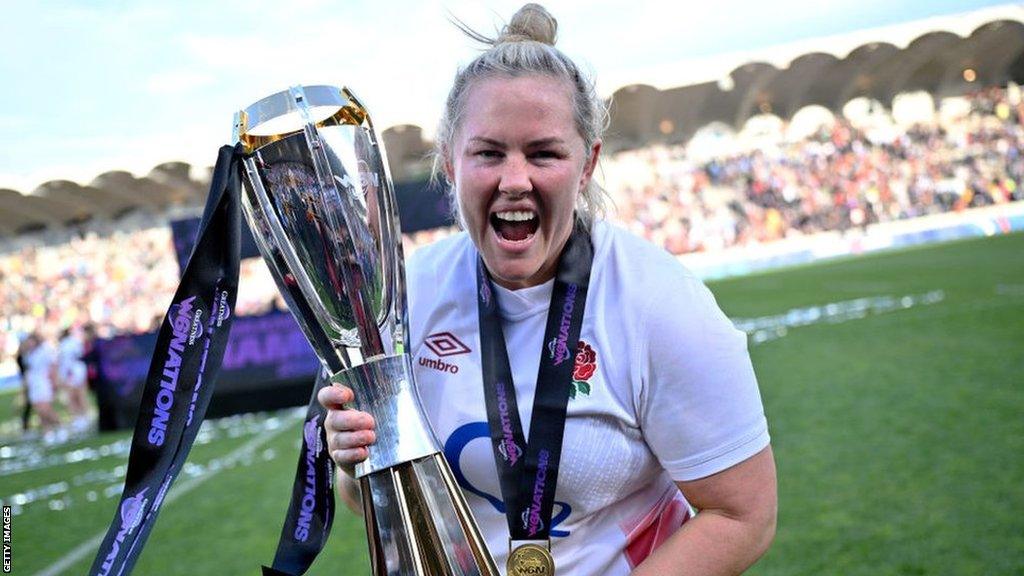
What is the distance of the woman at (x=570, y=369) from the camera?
1.50 meters

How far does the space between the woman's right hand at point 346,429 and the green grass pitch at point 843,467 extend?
3539 millimetres

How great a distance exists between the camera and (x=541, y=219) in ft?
5.00

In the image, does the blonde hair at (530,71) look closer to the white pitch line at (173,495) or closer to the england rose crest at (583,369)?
the england rose crest at (583,369)

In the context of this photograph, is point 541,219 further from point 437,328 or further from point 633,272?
point 437,328

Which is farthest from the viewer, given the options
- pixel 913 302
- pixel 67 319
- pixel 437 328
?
pixel 67 319

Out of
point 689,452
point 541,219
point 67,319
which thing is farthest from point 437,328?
point 67,319

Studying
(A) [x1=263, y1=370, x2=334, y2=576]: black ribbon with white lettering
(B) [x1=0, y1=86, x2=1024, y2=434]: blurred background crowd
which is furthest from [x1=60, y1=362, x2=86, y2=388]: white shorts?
(A) [x1=263, y1=370, x2=334, y2=576]: black ribbon with white lettering

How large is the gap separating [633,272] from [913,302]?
12.6 m

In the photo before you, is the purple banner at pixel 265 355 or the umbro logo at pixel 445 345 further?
the purple banner at pixel 265 355

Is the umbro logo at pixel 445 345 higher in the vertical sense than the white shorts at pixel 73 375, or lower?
higher

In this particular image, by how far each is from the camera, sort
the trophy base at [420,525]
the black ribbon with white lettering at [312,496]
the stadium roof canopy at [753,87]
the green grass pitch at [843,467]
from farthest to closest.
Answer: the stadium roof canopy at [753,87]
the green grass pitch at [843,467]
the black ribbon with white lettering at [312,496]
the trophy base at [420,525]

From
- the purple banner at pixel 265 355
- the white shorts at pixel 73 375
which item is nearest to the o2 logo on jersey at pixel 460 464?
the purple banner at pixel 265 355

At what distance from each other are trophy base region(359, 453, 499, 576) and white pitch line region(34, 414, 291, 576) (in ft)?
7.70

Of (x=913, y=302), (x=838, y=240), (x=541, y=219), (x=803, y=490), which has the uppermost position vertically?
(x=541, y=219)
